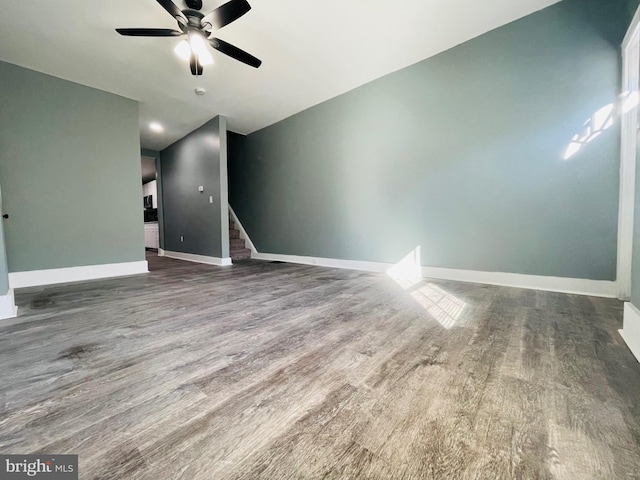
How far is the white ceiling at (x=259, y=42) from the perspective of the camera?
2.30m

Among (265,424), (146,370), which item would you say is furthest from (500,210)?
(146,370)

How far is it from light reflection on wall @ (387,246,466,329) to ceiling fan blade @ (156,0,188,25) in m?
3.20

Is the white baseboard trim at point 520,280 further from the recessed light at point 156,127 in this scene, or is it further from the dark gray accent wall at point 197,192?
the recessed light at point 156,127

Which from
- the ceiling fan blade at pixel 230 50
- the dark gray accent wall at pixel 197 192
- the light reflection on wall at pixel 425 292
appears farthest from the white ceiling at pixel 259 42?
the light reflection on wall at pixel 425 292

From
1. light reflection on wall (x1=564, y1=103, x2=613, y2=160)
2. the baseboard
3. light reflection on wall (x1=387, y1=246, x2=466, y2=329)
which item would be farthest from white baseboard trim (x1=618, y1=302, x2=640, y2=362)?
the baseboard

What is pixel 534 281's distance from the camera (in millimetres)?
2531

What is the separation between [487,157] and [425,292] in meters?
1.68

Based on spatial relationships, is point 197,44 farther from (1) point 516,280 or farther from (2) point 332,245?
(1) point 516,280

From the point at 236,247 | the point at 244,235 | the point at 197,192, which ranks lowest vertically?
the point at 236,247

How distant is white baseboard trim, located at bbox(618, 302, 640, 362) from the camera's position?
1244 mm

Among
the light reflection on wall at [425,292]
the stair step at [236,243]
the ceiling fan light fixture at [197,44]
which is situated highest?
the ceiling fan light fixture at [197,44]

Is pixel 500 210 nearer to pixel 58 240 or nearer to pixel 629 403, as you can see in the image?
pixel 629 403

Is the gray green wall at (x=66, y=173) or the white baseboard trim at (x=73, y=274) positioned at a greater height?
the gray green wall at (x=66, y=173)

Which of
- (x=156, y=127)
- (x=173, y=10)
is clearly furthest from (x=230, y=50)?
(x=156, y=127)
